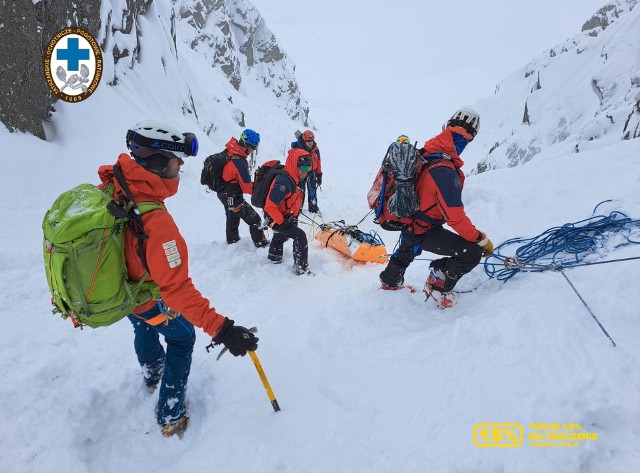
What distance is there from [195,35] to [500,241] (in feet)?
101

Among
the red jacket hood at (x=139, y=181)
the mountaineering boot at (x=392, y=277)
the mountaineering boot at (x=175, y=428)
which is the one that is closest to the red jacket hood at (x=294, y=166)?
the mountaineering boot at (x=392, y=277)

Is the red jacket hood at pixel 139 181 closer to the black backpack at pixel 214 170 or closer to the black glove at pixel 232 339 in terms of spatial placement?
the black glove at pixel 232 339

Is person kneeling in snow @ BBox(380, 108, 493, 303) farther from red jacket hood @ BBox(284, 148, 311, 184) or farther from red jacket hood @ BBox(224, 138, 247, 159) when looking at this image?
red jacket hood @ BBox(224, 138, 247, 159)

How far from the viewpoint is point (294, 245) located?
5.85 metres

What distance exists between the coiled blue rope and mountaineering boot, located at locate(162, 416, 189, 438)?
340 centimetres

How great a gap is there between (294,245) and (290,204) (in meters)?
0.70

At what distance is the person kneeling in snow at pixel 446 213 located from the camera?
3537mm

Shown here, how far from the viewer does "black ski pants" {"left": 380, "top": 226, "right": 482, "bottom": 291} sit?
386 cm

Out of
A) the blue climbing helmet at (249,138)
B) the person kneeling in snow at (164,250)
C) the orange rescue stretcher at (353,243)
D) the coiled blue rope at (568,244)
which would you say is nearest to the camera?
the person kneeling in snow at (164,250)

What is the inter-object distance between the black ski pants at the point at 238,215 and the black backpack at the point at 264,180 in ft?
2.64

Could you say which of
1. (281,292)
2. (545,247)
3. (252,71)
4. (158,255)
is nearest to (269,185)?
(281,292)

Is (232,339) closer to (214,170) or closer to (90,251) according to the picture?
(90,251)

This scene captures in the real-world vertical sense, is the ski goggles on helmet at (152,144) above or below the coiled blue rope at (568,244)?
above

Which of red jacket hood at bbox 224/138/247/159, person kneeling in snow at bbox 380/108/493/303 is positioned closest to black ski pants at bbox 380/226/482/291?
person kneeling in snow at bbox 380/108/493/303
